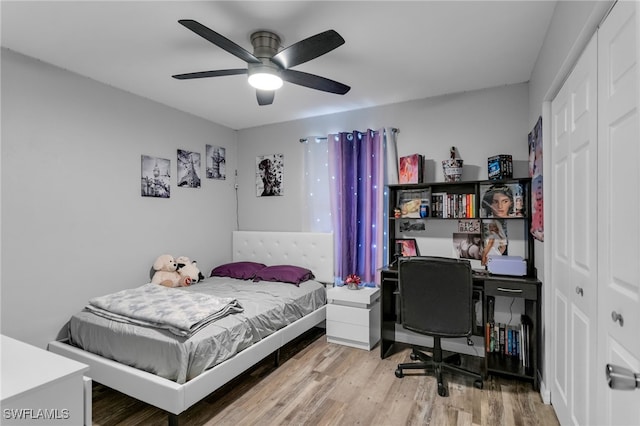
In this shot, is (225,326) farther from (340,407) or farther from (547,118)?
(547,118)

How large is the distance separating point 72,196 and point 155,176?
839 mm

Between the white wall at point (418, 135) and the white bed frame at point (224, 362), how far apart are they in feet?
1.09

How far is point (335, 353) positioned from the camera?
10.7 feet

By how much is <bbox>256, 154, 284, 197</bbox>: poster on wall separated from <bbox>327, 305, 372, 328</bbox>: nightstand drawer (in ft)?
5.63

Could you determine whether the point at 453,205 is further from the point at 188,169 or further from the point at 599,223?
the point at 188,169

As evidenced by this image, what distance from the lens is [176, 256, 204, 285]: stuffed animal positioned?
3.61 meters

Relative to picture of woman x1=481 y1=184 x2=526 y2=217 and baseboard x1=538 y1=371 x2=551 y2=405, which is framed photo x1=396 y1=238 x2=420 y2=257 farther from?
baseboard x1=538 y1=371 x2=551 y2=405

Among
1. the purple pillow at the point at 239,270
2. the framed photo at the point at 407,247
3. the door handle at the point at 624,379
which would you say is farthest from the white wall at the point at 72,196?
the door handle at the point at 624,379

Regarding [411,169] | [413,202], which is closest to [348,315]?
[413,202]

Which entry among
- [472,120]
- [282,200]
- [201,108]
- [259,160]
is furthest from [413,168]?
[201,108]

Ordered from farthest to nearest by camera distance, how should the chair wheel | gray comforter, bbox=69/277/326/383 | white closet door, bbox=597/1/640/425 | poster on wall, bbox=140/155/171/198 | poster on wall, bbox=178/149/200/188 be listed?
1. poster on wall, bbox=178/149/200/188
2. poster on wall, bbox=140/155/171/198
3. the chair wheel
4. gray comforter, bbox=69/277/326/383
5. white closet door, bbox=597/1/640/425

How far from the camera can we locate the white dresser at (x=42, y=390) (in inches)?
48.8

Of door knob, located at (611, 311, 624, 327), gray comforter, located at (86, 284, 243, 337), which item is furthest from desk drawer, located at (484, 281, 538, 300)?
gray comforter, located at (86, 284, 243, 337)

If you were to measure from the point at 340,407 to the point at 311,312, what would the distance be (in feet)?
4.01
